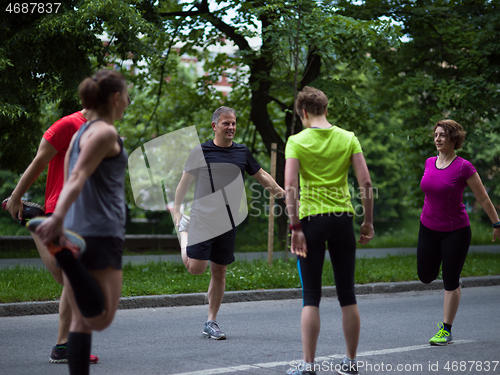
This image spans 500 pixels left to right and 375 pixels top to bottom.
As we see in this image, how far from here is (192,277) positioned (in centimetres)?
899

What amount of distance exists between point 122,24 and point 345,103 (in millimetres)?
5176

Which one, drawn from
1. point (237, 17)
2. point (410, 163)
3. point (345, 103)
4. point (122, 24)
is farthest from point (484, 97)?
point (122, 24)

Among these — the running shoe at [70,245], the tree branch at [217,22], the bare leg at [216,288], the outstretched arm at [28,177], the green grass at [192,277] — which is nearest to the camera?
the running shoe at [70,245]

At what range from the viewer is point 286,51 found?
444 inches

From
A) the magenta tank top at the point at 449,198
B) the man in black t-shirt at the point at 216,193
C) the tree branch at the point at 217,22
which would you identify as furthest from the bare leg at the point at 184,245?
the tree branch at the point at 217,22

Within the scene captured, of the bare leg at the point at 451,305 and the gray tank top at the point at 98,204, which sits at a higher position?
the gray tank top at the point at 98,204

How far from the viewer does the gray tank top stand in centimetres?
284

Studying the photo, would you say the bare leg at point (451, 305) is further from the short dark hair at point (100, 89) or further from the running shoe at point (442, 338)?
the short dark hair at point (100, 89)

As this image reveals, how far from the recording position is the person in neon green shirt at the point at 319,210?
365cm

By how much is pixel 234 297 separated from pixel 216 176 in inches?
127

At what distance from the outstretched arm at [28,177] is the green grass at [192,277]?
3.14m

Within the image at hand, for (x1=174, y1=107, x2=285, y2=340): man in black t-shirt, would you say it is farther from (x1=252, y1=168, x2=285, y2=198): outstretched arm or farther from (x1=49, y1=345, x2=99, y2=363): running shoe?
(x1=49, y1=345, x2=99, y2=363): running shoe

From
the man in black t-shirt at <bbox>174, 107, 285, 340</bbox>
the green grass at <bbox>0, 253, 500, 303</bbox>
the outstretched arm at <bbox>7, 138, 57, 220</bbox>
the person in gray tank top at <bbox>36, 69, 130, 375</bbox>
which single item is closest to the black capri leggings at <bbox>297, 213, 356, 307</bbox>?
the person in gray tank top at <bbox>36, 69, 130, 375</bbox>

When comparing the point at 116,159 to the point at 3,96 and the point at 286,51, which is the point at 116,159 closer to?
the point at 3,96
